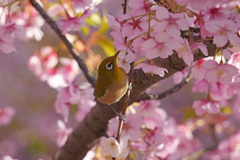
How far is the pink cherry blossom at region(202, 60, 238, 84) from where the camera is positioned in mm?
600

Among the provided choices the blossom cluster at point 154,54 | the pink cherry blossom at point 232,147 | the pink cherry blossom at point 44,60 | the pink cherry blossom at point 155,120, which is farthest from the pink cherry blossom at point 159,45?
the pink cherry blossom at point 232,147

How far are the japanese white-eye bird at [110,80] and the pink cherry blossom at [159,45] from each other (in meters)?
0.09

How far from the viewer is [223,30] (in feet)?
1.72

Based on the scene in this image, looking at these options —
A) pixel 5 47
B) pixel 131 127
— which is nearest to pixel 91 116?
pixel 131 127

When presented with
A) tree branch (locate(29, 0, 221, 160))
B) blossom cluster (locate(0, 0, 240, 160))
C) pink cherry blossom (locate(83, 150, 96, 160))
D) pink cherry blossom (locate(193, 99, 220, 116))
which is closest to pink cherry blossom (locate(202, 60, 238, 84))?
blossom cluster (locate(0, 0, 240, 160))

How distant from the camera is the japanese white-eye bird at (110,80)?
0.62 metres

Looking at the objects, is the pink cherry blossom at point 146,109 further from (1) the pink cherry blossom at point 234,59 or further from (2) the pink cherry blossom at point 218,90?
(1) the pink cherry blossom at point 234,59

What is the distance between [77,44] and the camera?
1301 mm

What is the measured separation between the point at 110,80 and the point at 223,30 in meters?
0.30

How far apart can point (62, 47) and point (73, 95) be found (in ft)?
1.26

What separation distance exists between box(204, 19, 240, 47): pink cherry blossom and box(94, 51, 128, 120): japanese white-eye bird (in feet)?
0.76

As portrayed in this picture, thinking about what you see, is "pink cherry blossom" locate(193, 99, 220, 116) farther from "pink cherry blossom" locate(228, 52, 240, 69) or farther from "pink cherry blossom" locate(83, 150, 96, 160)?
"pink cherry blossom" locate(83, 150, 96, 160)

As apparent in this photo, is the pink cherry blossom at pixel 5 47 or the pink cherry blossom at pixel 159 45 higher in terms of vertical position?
the pink cherry blossom at pixel 5 47

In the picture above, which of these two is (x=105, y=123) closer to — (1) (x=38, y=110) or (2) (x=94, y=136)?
(2) (x=94, y=136)
